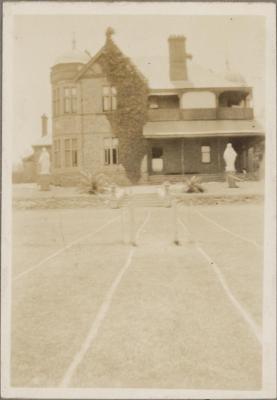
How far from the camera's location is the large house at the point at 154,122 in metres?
5.59

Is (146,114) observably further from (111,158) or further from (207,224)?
(207,224)

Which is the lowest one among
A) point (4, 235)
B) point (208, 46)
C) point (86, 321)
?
point (86, 321)

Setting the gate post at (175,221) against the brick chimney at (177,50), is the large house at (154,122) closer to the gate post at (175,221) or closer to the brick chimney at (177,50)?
the brick chimney at (177,50)

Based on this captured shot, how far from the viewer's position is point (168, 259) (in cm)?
560

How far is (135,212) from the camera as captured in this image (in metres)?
6.13

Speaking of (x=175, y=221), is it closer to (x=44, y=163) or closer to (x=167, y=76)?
(x=44, y=163)

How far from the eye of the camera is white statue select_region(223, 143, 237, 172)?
19.1ft

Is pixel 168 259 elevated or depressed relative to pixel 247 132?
depressed

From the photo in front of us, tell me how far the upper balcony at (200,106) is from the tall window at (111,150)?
57cm

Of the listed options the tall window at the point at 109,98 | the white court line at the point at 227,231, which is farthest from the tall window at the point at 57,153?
the white court line at the point at 227,231

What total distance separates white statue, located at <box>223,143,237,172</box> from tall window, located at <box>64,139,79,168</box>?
1849 mm

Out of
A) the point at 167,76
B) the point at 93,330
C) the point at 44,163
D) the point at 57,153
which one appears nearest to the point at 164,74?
the point at 167,76

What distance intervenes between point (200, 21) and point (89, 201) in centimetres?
249

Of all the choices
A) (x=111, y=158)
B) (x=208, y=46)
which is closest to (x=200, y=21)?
(x=208, y=46)
